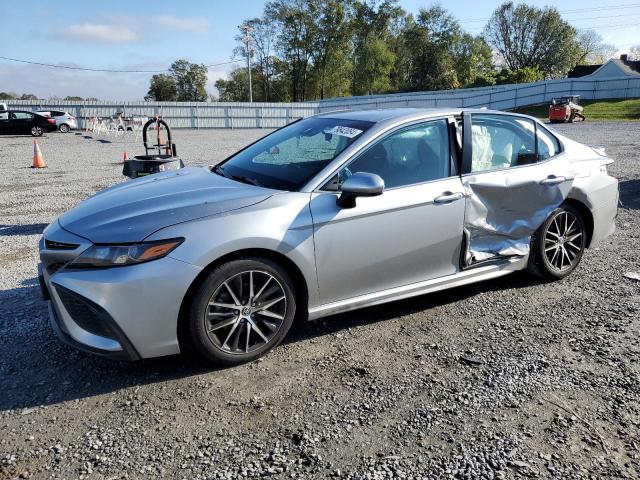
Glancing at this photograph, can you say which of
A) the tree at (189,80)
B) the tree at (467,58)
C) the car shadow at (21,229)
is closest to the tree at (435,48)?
the tree at (467,58)

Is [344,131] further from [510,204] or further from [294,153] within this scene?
[510,204]

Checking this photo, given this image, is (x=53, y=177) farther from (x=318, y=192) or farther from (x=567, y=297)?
(x=567, y=297)

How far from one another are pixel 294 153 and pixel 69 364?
7.49 feet

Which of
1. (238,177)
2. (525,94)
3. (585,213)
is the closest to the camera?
(238,177)

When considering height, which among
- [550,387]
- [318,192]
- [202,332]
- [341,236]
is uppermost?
[318,192]

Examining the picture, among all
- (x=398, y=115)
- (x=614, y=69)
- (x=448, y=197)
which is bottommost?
(x=448, y=197)

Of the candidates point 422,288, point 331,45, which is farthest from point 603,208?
point 331,45

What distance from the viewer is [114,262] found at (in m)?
3.07

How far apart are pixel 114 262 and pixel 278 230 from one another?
101cm

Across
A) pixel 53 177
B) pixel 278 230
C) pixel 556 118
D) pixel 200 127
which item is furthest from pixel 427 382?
pixel 200 127

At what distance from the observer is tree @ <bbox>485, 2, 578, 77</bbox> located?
7306 cm

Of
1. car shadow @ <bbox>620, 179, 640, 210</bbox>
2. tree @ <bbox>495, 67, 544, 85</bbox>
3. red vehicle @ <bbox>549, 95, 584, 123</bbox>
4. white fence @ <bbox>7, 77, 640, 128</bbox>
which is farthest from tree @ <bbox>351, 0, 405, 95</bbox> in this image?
car shadow @ <bbox>620, 179, 640, 210</bbox>

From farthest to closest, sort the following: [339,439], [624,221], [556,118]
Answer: [556,118] → [624,221] → [339,439]

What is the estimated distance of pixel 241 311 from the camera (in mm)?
3365
